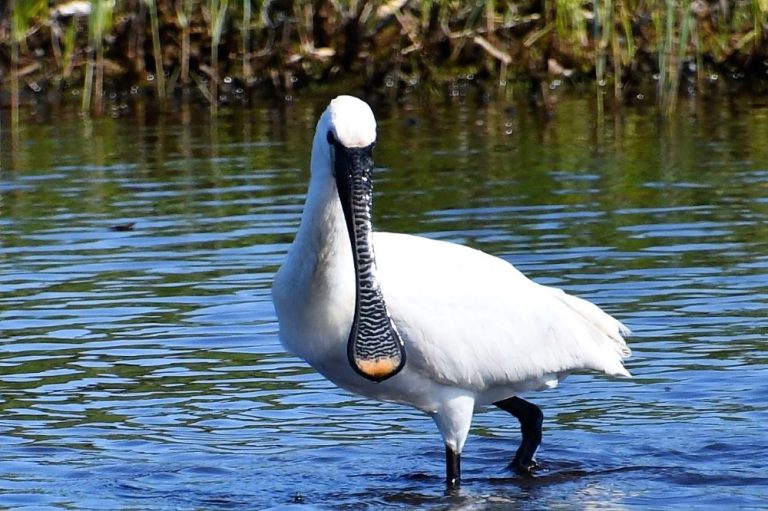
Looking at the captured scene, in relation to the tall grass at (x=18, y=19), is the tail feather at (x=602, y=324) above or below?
below

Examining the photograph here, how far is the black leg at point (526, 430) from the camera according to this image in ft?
24.4

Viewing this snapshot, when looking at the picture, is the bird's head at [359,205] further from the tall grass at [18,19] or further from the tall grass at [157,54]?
the tall grass at [18,19]

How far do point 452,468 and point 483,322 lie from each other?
0.60m

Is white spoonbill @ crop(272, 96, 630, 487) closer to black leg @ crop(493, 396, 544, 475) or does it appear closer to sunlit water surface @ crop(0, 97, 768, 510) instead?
black leg @ crop(493, 396, 544, 475)

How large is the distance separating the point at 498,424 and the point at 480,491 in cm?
113

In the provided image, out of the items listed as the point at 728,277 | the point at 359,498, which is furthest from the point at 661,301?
the point at 359,498

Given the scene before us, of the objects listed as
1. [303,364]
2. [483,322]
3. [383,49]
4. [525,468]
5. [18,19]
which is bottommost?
[525,468]

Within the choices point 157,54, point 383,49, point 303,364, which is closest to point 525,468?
point 303,364

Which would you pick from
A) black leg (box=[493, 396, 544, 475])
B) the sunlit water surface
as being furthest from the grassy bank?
black leg (box=[493, 396, 544, 475])

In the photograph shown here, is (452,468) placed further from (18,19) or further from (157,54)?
(18,19)

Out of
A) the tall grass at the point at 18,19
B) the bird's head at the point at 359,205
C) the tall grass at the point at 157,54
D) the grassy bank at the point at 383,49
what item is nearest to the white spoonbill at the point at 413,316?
the bird's head at the point at 359,205

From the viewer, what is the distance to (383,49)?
20.0m

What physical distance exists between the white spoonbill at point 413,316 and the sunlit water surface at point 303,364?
1.33 feet

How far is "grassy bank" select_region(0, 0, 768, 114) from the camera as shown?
19.5 m
